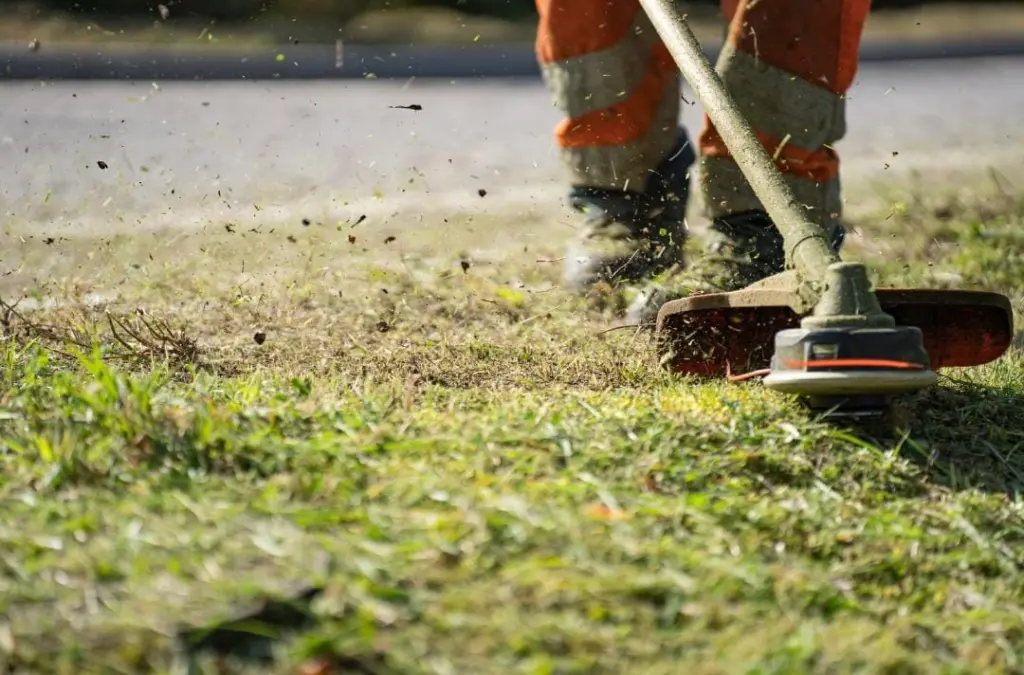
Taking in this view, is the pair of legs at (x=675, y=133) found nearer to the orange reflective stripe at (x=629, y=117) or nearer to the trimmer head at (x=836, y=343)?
the orange reflective stripe at (x=629, y=117)

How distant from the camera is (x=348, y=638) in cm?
162

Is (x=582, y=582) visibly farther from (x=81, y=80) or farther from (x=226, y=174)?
(x=81, y=80)

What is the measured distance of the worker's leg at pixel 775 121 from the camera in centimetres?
336

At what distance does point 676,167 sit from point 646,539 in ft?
7.13

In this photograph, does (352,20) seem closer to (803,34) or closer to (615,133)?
(615,133)

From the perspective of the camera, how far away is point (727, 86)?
3.44 metres

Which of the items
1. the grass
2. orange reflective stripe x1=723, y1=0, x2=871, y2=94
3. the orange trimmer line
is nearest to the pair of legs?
orange reflective stripe x1=723, y1=0, x2=871, y2=94

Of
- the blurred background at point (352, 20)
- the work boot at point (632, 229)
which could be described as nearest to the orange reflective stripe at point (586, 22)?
the work boot at point (632, 229)

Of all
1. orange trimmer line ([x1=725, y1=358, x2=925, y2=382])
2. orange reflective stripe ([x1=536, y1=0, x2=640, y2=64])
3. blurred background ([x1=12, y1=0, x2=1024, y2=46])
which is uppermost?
orange reflective stripe ([x1=536, y1=0, x2=640, y2=64])

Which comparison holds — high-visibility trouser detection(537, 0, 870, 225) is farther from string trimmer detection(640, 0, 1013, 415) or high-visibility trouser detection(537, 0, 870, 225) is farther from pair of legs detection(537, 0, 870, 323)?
string trimmer detection(640, 0, 1013, 415)

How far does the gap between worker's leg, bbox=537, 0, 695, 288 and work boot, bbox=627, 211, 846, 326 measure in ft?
0.60

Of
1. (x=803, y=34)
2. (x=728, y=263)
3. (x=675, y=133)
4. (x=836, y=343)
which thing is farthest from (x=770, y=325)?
(x=675, y=133)

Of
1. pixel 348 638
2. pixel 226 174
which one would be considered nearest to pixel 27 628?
pixel 348 638

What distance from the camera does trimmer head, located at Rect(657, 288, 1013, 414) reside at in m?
2.36
